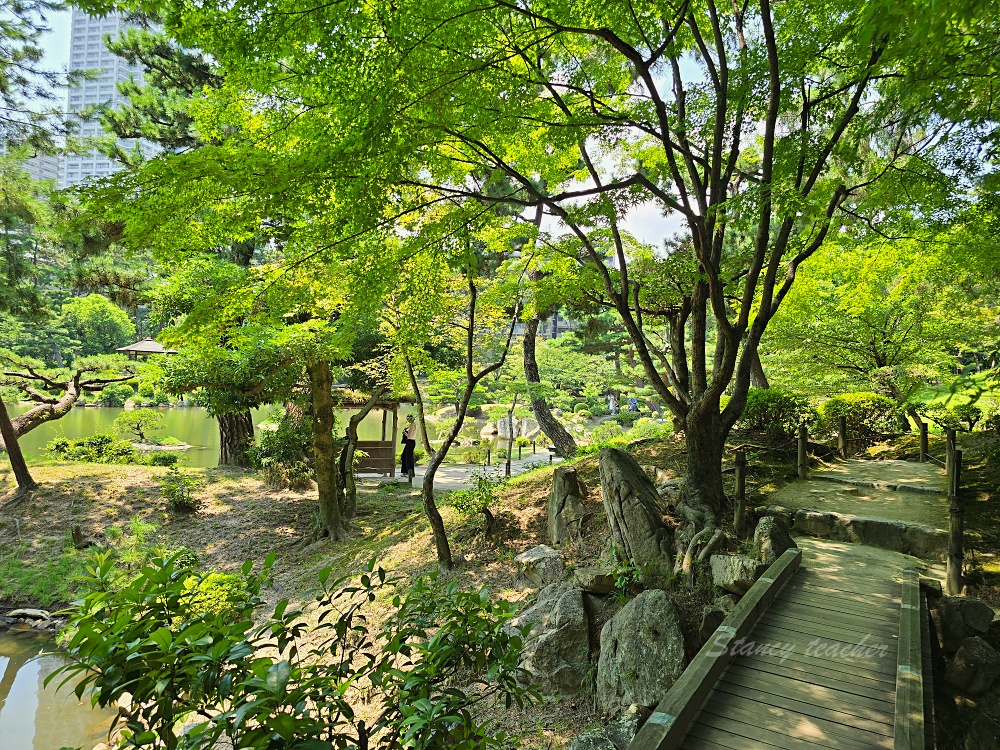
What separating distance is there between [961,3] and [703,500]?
5.11m

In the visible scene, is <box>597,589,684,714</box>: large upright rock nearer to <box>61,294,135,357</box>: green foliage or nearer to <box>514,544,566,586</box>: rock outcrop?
<box>514,544,566,586</box>: rock outcrop

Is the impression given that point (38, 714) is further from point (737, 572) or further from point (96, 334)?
point (96, 334)

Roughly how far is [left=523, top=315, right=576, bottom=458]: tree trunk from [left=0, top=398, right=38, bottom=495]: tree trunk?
33.8ft

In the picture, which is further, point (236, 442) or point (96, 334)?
point (96, 334)

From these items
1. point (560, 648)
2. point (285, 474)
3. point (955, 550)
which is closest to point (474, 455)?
point (285, 474)

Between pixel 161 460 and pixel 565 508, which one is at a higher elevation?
pixel 565 508

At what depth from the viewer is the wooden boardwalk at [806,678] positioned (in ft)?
10.8

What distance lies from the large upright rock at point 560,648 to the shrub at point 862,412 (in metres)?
7.01

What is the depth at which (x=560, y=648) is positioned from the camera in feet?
16.7

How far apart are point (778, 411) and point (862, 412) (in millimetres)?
2118

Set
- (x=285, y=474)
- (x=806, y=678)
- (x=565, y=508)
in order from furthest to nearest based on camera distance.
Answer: (x=285, y=474) < (x=565, y=508) < (x=806, y=678)

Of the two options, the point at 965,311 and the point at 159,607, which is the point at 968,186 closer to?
the point at 965,311

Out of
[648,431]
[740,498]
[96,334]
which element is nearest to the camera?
[740,498]

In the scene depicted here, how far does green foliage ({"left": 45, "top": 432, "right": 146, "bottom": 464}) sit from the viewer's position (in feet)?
46.7
